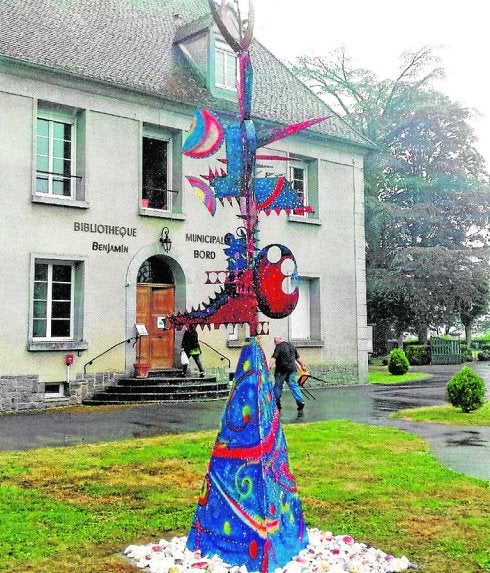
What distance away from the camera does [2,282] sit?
1579 centimetres

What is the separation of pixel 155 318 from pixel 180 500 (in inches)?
482

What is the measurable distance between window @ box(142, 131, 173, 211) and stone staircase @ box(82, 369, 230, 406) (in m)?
4.60

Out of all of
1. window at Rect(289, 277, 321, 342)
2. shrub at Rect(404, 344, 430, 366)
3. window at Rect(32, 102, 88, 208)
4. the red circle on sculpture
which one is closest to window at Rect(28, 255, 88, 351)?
window at Rect(32, 102, 88, 208)

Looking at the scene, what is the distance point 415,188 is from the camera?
3775 cm

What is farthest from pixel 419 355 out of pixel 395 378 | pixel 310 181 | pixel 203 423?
pixel 203 423

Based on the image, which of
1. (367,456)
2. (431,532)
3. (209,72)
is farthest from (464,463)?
(209,72)

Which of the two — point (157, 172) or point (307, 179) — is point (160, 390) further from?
point (307, 179)

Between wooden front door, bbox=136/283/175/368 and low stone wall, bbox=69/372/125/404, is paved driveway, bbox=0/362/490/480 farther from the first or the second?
wooden front door, bbox=136/283/175/368

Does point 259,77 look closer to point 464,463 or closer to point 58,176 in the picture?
point 58,176

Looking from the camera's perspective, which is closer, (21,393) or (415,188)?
(21,393)

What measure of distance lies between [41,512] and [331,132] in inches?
732

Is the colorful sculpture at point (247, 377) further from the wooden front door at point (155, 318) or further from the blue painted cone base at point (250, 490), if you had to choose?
the wooden front door at point (155, 318)

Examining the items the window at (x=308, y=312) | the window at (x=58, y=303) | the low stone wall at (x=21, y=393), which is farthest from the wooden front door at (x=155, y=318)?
the window at (x=308, y=312)

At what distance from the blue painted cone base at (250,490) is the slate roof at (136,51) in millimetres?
13420
